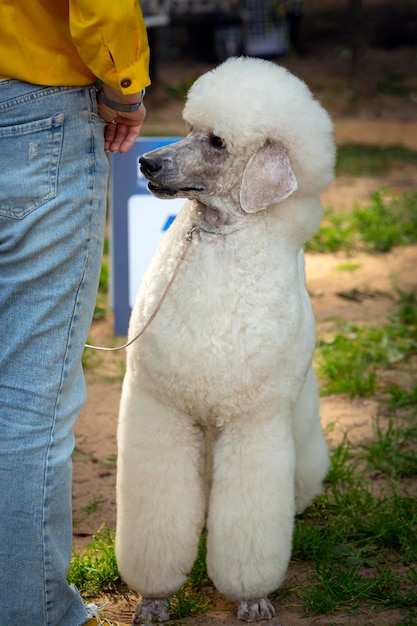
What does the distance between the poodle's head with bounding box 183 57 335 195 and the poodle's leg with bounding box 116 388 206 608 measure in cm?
69

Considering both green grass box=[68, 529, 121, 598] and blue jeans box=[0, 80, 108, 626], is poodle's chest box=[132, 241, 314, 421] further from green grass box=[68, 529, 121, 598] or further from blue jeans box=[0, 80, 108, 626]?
green grass box=[68, 529, 121, 598]

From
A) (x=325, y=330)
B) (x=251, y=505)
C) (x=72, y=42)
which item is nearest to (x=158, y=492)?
(x=251, y=505)

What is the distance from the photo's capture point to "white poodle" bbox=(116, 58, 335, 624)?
226cm

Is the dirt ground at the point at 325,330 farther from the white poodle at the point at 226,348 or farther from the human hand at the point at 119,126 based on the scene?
the human hand at the point at 119,126

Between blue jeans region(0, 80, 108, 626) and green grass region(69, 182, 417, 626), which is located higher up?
blue jeans region(0, 80, 108, 626)

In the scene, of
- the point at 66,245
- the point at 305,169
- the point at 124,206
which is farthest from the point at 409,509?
the point at 124,206

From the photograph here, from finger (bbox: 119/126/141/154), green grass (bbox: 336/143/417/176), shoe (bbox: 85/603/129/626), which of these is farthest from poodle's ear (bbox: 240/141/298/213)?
green grass (bbox: 336/143/417/176)

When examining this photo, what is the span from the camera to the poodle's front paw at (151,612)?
8.02 feet

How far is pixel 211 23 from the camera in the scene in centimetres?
1345

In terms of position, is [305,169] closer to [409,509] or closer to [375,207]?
[409,509]

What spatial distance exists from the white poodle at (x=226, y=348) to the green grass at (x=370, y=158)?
551cm

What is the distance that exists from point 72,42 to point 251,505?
1218 mm

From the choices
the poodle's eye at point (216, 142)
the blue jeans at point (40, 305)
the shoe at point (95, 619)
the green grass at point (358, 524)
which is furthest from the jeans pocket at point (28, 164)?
the green grass at point (358, 524)

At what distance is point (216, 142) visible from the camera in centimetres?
232
